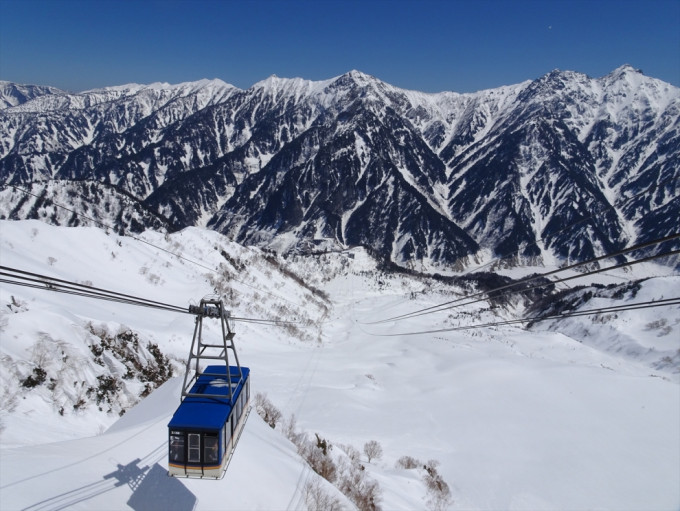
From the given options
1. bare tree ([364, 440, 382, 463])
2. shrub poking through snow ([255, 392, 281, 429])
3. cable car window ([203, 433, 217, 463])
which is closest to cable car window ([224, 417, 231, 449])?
cable car window ([203, 433, 217, 463])

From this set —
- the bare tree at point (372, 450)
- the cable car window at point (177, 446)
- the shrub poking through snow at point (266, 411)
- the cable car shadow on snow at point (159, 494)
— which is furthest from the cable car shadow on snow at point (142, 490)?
the bare tree at point (372, 450)

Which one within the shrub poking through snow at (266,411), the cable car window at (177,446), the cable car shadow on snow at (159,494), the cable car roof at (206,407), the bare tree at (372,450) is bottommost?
the bare tree at (372,450)

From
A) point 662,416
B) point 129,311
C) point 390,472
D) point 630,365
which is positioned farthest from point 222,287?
point 630,365

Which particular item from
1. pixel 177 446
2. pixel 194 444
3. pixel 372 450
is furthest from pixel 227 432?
pixel 372 450

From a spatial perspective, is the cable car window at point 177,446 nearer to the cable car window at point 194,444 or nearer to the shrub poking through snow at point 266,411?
the cable car window at point 194,444

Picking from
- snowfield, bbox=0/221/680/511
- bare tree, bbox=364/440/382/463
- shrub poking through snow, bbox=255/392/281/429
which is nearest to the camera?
snowfield, bbox=0/221/680/511

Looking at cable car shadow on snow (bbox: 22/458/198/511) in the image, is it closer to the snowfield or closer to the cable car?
the snowfield
